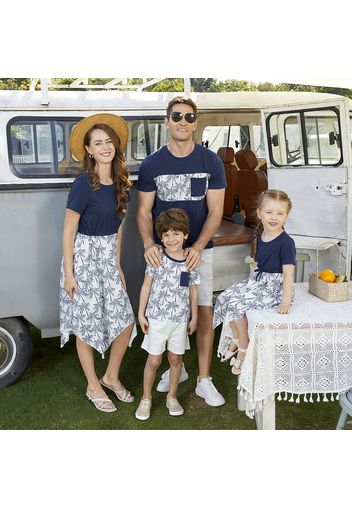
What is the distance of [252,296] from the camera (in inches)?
133

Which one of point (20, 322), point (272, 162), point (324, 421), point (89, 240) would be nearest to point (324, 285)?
point (324, 421)

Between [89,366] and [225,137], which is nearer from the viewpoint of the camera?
[89,366]

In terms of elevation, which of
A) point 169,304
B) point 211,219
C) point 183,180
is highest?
point 183,180

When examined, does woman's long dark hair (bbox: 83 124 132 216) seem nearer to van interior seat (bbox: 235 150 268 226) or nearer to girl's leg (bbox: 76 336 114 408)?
girl's leg (bbox: 76 336 114 408)

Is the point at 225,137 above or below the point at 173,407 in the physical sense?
above

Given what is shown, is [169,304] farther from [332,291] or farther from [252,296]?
[332,291]

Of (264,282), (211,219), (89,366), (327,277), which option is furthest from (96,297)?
(327,277)

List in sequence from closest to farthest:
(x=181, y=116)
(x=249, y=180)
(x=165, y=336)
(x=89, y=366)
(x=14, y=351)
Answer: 1. (x=181, y=116)
2. (x=165, y=336)
3. (x=89, y=366)
4. (x=14, y=351)
5. (x=249, y=180)

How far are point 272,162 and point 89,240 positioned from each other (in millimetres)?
2067

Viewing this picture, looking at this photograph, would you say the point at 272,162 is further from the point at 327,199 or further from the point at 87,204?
the point at 87,204

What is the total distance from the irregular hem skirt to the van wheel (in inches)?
63.8

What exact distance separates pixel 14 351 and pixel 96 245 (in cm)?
118

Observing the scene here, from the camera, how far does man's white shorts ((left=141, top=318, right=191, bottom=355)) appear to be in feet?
12.0

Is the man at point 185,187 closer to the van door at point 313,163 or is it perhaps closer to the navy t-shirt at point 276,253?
the navy t-shirt at point 276,253
